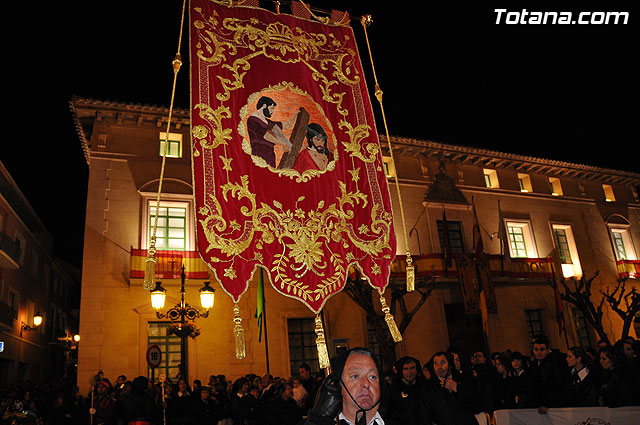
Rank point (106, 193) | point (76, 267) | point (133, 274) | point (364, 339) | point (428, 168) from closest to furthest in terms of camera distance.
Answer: point (133, 274)
point (106, 193)
point (364, 339)
point (428, 168)
point (76, 267)

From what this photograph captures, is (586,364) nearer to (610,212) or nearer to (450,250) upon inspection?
(450,250)

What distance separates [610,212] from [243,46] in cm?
2343

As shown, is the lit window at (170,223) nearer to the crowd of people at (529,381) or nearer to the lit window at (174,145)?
the lit window at (174,145)

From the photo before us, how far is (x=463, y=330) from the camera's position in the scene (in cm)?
1856

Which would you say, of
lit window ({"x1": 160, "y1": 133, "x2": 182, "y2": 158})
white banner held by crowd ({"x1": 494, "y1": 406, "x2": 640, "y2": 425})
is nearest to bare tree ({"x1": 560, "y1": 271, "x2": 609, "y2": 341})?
white banner held by crowd ({"x1": 494, "y1": 406, "x2": 640, "y2": 425})

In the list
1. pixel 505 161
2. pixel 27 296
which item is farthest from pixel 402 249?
pixel 27 296

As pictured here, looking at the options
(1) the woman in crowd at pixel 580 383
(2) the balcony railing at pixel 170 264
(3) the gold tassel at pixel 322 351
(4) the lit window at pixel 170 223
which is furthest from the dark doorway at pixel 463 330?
(3) the gold tassel at pixel 322 351

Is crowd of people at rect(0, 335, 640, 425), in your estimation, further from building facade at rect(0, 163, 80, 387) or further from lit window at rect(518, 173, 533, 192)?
lit window at rect(518, 173, 533, 192)

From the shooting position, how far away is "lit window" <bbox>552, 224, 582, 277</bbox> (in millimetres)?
21406

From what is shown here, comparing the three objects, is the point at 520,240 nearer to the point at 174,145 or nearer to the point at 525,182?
the point at 525,182

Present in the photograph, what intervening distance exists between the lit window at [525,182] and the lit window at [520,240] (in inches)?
75.4

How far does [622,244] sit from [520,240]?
6805mm

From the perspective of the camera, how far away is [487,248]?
65.2 feet

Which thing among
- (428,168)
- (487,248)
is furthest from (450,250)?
(428,168)
